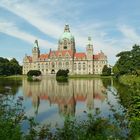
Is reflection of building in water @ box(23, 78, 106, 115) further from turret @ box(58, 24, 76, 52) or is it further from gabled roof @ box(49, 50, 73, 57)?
turret @ box(58, 24, 76, 52)

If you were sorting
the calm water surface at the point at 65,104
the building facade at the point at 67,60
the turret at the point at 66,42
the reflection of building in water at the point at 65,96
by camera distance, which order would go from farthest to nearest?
the turret at the point at 66,42 < the building facade at the point at 67,60 < the reflection of building in water at the point at 65,96 < the calm water surface at the point at 65,104

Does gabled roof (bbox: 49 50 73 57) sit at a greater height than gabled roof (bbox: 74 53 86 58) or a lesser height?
greater

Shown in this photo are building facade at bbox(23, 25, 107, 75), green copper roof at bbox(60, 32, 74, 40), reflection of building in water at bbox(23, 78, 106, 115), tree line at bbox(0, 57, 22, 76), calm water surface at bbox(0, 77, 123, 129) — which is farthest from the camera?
green copper roof at bbox(60, 32, 74, 40)

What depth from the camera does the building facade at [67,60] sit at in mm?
164750

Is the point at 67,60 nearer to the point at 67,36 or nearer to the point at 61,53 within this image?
the point at 61,53

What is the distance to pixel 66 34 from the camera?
176 metres

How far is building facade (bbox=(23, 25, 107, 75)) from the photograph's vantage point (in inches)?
6486

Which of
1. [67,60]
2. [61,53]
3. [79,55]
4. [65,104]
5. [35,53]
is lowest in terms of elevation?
[65,104]

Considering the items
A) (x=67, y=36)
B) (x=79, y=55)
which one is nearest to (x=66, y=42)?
(x=67, y=36)

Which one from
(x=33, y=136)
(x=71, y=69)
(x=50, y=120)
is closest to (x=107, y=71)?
(x=71, y=69)

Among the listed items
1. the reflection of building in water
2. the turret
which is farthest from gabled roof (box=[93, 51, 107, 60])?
the reflection of building in water

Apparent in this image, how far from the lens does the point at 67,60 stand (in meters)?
165

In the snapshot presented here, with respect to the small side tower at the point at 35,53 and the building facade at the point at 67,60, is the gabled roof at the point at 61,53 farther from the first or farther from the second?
the small side tower at the point at 35,53

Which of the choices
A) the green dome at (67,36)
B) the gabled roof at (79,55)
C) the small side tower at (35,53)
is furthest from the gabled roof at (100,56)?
the small side tower at (35,53)
